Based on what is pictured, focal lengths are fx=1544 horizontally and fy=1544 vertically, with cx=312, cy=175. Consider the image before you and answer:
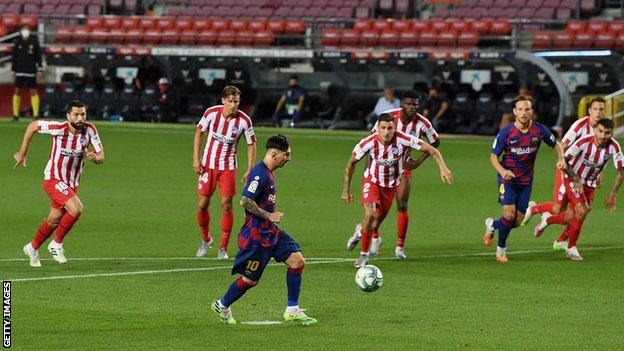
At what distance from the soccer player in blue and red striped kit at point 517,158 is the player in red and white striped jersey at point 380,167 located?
112 centimetres

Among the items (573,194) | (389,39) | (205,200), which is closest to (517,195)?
(573,194)

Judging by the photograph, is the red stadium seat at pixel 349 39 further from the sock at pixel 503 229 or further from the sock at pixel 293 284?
the sock at pixel 293 284

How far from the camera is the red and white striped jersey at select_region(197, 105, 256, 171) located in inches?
719

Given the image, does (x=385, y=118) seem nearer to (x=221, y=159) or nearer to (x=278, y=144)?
(x=221, y=159)

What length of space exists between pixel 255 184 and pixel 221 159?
5.36 m

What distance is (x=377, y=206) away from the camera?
17.8 meters

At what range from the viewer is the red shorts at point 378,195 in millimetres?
17703

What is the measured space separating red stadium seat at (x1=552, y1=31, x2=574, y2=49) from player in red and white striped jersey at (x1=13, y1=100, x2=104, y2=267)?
2502cm

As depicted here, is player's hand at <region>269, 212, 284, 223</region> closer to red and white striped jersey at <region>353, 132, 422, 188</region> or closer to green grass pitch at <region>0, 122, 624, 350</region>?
green grass pitch at <region>0, 122, 624, 350</region>

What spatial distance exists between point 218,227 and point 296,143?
13.5 m

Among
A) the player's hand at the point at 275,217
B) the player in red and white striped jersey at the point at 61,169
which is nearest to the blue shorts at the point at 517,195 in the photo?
the player in red and white striped jersey at the point at 61,169

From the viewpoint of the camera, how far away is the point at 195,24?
45.2 meters

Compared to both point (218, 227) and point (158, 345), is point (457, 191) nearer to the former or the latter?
point (218, 227)

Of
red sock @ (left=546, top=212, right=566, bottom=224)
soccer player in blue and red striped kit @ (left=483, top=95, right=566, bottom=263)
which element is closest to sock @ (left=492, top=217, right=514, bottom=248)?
soccer player in blue and red striped kit @ (left=483, top=95, right=566, bottom=263)
